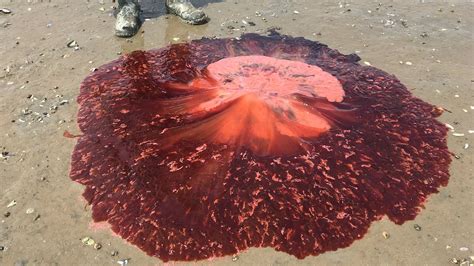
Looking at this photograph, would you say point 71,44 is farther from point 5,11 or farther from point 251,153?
point 251,153

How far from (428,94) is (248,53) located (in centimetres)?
218

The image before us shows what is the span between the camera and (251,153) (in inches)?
151

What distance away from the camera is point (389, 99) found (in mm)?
4648

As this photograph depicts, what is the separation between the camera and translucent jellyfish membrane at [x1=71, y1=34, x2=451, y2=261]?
3.29 metres

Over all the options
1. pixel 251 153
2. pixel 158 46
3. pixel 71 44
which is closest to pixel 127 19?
pixel 158 46

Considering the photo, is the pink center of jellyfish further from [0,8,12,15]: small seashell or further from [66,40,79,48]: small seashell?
[0,8,12,15]: small seashell

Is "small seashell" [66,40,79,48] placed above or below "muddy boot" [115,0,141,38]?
below

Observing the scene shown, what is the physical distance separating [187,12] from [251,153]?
318 centimetres

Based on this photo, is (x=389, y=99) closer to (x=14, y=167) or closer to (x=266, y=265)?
(x=266, y=265)

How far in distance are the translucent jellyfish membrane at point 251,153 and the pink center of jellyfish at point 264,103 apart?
0.01 meters

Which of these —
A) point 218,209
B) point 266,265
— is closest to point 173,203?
point 218,209

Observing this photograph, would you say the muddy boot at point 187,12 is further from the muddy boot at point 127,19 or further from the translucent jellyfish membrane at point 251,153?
the translucent jellyfish membrane at point 251,153

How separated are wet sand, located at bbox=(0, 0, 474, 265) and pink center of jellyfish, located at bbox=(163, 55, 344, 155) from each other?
1.02 metres

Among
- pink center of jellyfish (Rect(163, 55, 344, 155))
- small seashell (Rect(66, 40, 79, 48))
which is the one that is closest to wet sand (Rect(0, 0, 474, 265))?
small seashell (Rect(66, 40, 79, 48))
